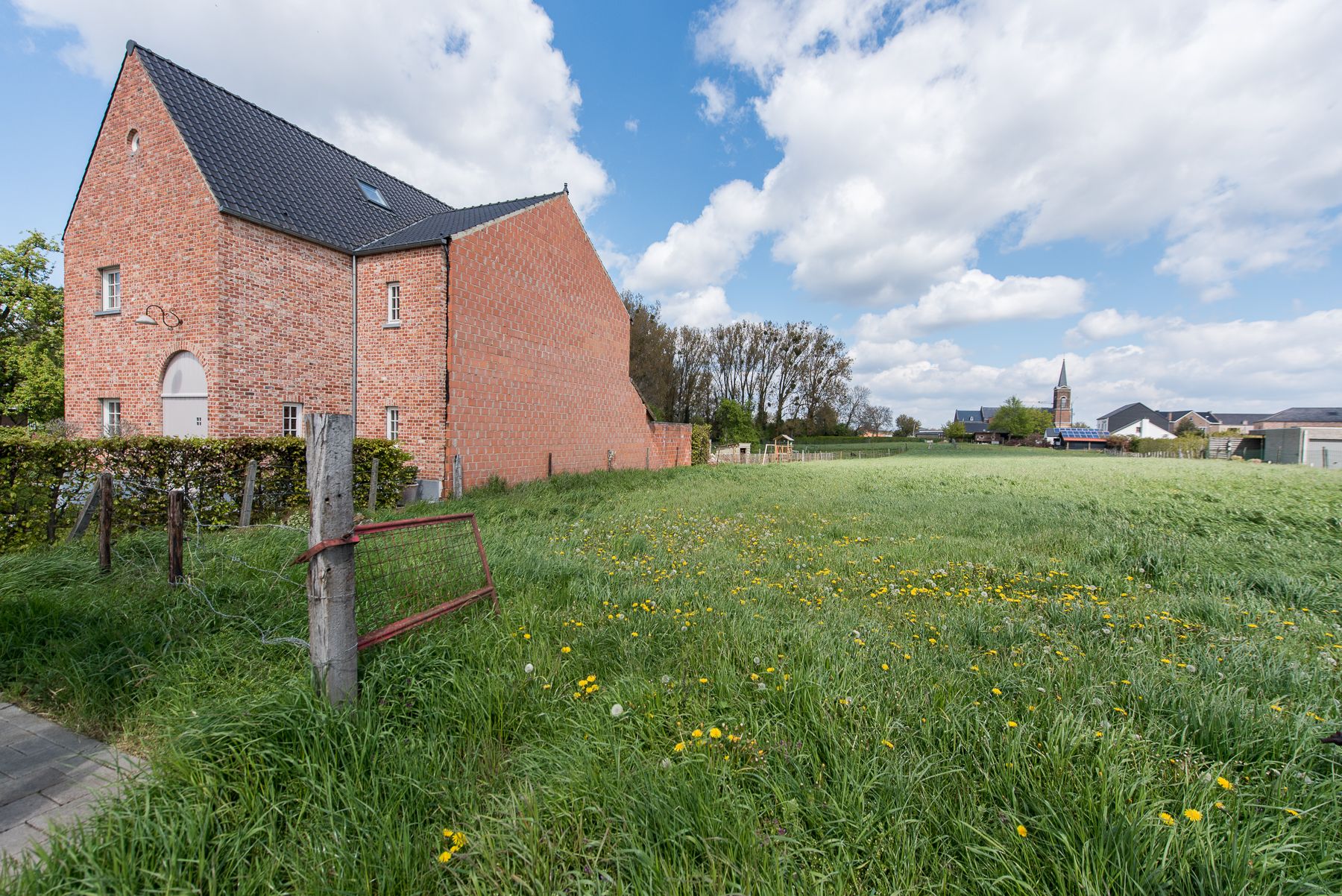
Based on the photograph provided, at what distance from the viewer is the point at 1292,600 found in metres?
4.98

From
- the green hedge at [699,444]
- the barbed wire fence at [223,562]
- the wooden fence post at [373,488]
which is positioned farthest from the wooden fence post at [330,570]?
the green hedge at [699,444]

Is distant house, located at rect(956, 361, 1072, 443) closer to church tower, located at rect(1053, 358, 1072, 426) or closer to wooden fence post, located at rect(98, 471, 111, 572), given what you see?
church tower, located at rect(1053, 358, 1072, 426)

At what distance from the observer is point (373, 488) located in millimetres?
10641

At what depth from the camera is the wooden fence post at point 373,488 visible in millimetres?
10594

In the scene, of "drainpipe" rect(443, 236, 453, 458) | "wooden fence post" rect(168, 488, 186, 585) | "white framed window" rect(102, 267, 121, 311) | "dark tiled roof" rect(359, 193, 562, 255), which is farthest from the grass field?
"white framed window" rect(102, 267, 121, 311)

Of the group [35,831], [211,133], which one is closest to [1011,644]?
[35,831]

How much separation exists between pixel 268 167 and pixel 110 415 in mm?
8091

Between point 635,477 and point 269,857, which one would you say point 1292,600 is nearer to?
point 269,857

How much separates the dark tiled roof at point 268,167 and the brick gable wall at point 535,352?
171 inches

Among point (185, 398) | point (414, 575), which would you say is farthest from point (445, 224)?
point (414, 575)

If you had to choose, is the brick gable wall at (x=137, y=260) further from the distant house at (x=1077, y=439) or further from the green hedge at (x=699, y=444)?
the distant house at (x=1077, y=439)

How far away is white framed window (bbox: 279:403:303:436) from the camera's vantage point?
540 inches

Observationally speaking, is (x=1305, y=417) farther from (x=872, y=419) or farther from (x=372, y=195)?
(x=372, y=195)

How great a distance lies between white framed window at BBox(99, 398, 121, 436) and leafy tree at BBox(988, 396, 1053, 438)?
11401 cm
